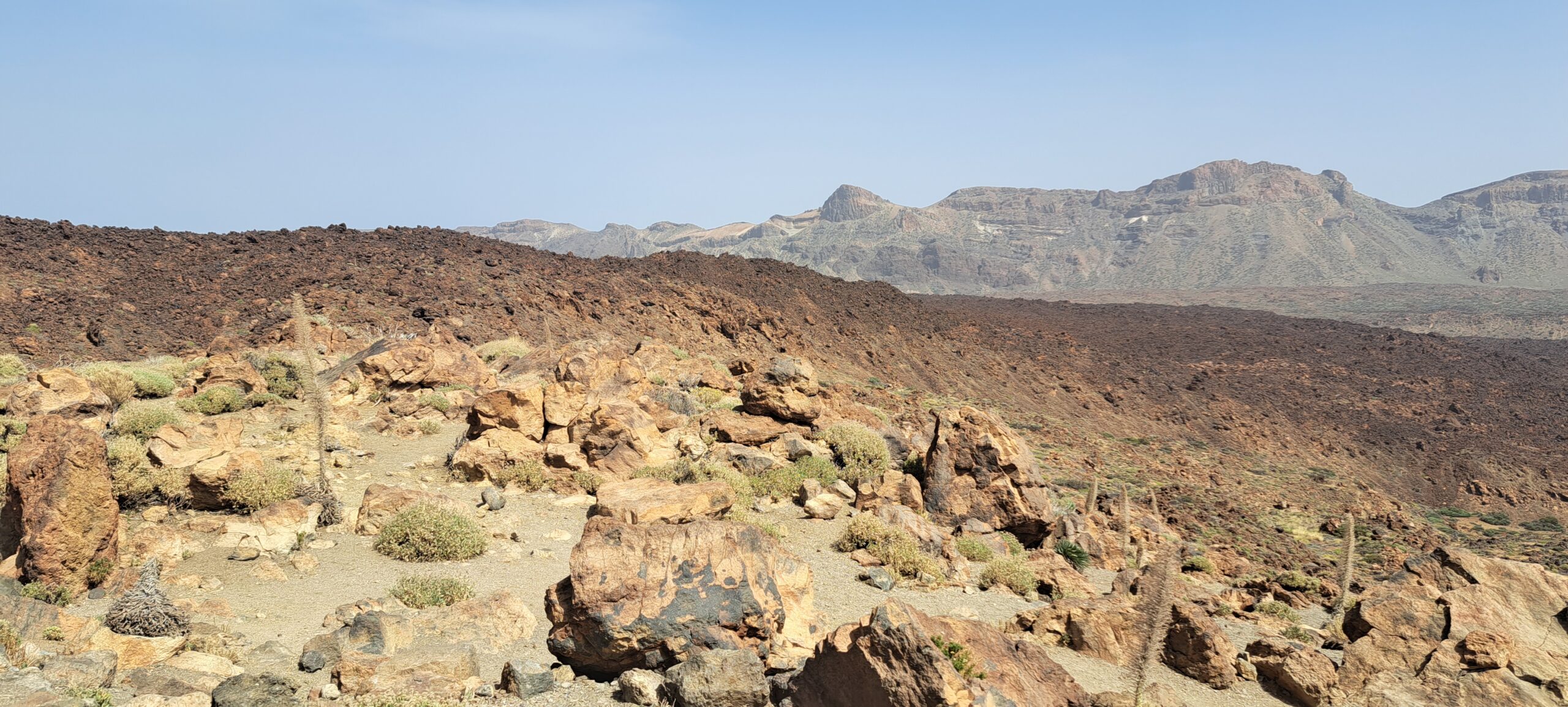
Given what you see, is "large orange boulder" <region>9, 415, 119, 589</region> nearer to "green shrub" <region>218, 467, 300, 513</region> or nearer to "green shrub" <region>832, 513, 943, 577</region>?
"green shrub" <region>218, 467, 300, 513</region>

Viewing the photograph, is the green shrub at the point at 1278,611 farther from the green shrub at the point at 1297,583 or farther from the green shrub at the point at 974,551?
the green shrub at the point at 974,551

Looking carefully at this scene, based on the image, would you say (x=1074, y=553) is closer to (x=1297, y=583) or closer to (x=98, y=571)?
(x=1297, y=583)

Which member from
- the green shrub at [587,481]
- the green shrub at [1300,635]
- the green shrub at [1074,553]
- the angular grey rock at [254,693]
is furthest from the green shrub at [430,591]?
the green shrub at [1300,635]

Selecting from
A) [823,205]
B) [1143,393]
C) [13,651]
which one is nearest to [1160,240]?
[823,205]

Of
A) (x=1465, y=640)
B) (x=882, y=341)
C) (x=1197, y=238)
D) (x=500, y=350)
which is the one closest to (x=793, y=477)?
(x=1465, y=640)

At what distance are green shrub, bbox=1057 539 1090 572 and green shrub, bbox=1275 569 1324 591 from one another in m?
3.78

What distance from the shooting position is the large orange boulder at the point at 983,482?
43.1 feet

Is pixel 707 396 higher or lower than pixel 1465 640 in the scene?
higher

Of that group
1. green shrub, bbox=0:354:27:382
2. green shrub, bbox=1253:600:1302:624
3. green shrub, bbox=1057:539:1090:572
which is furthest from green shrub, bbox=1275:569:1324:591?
green shrub, bbox=0:354:27:382

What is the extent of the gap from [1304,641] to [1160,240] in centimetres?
14981

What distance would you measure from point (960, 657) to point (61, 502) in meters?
7.60

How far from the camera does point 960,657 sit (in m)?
5.62

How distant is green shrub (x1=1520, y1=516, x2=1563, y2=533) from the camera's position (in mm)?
23531

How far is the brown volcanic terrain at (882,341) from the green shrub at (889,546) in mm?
14627
